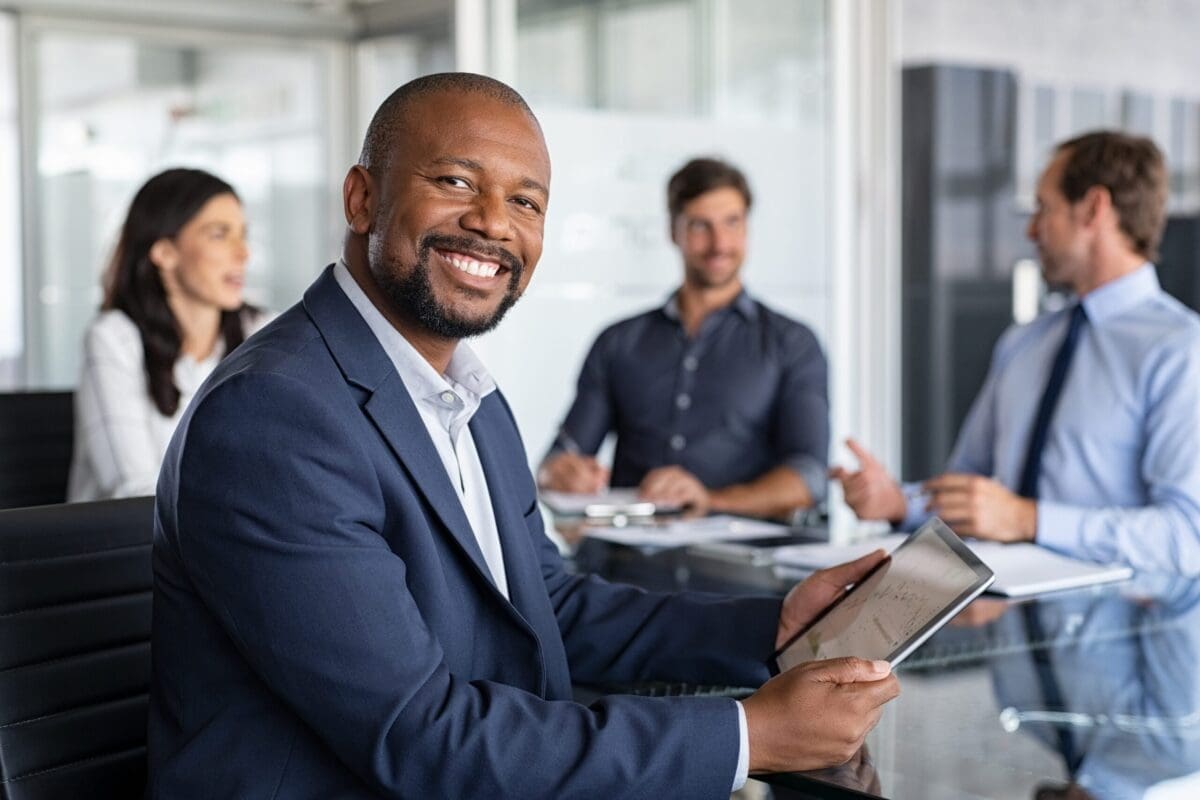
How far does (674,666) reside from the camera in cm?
170

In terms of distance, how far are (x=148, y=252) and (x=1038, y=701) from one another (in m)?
2.54

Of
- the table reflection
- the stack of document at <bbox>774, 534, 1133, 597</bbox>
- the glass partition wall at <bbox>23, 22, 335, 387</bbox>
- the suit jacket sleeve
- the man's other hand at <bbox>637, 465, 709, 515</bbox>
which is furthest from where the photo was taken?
the glass partition wall at <bbox>23, 22, 335, 387</bbox>

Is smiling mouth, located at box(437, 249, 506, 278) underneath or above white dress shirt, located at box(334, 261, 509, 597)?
above

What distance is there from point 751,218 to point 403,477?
401 centimetres

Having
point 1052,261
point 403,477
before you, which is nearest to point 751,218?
point 1052,261

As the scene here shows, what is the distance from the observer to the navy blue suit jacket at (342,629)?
48.5 inches

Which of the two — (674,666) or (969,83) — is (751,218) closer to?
(969,83)

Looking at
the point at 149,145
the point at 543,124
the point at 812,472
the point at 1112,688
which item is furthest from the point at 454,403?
the point at 149,145

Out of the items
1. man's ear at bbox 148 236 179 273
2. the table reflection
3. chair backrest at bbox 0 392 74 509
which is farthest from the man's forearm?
chair backrest at bbox 0 392 74 509

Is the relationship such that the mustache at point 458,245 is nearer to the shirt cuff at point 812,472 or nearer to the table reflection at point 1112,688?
the table reflection at point 1112,688

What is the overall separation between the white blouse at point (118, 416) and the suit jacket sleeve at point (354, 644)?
6.54ft

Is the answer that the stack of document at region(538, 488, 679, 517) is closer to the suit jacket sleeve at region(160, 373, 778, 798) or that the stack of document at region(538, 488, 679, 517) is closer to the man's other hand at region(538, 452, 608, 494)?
the man's other hand at region(538, 452, 608, 494)

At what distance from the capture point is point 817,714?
1298 millimetres

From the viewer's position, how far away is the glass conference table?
52.3 inches
